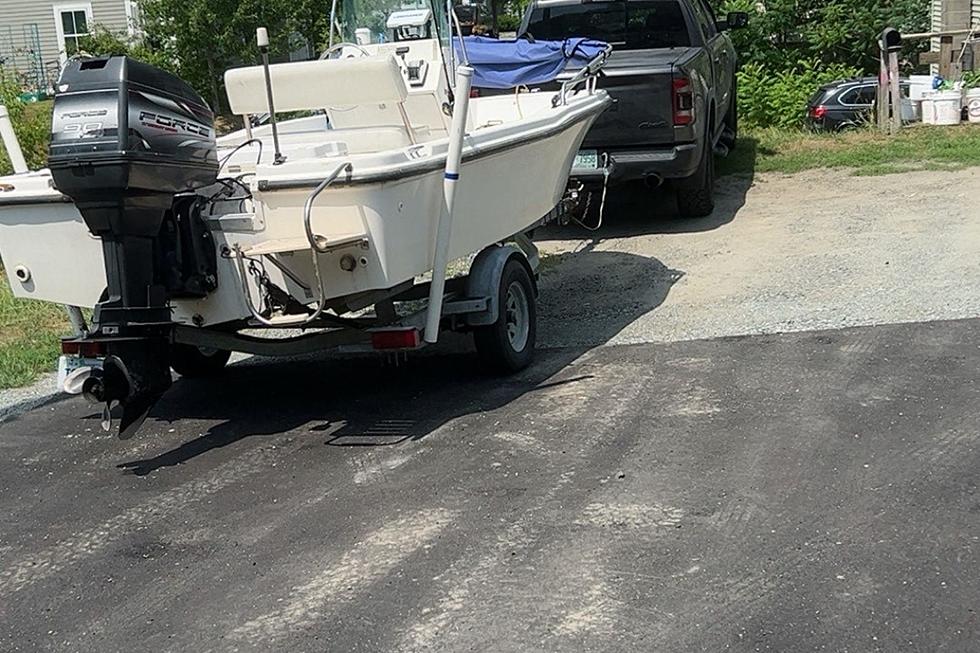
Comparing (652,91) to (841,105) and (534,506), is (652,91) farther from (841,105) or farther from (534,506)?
(841,105)

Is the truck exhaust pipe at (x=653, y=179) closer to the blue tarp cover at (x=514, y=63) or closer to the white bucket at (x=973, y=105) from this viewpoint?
the blue tarp cover at (x=514, y=63)

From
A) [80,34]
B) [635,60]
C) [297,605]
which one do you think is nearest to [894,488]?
[297,605]

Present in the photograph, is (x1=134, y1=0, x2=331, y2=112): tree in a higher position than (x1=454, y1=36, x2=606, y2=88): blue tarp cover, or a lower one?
higher

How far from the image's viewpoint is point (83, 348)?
6.00m

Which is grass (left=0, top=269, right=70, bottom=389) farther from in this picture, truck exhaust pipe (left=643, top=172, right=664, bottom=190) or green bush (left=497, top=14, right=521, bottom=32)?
green bush (left=497, top=14, right=521, bottom=32)

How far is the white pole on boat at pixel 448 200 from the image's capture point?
5.96 m

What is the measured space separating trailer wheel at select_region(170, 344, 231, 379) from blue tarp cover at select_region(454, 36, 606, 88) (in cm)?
296

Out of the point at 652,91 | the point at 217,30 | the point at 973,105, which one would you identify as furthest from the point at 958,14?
the point at 217,30

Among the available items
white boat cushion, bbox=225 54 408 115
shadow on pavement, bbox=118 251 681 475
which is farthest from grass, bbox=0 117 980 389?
white boat cushion, bbox=225 54 408 115

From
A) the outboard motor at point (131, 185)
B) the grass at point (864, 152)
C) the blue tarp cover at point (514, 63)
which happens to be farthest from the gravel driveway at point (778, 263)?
the outboard motor at point (131, 185)

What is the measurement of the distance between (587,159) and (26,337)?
459 centimetres

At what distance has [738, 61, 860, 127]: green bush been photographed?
58.9 ft

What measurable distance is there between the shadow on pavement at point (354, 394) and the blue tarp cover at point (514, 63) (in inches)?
72.4

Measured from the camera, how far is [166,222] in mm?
5684
